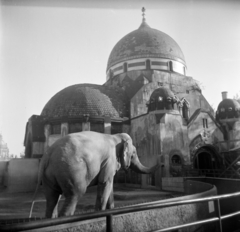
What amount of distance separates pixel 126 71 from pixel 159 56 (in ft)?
13.3

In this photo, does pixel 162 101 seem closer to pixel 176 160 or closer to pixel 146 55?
pixel 176 160

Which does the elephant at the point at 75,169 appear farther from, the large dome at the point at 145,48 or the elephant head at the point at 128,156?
the large dome at the point at 145,48

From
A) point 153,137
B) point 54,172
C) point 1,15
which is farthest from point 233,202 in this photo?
point 153,137

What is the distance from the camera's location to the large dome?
27.9 m

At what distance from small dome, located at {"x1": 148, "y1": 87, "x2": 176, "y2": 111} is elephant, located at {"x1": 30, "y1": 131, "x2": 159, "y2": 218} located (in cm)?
1510

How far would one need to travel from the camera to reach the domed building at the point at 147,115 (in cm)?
1984

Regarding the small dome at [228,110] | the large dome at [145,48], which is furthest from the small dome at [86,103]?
the small dome at [228,110]

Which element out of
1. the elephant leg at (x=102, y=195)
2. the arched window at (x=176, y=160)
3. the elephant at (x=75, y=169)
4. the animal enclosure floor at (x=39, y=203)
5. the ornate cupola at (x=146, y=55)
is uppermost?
→ the ornate cupola at (x=146, y=55)

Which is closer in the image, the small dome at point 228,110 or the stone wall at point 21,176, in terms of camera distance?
the stone wall at point 21,176

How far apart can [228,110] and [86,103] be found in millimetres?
14016

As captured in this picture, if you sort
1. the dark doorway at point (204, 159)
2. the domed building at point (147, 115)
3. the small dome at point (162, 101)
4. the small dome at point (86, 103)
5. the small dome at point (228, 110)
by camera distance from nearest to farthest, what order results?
the domed building at point (147, 115)
the small dome at point (162, 101)
the small dome at point (86, 103)
the dark doorway at point (204, 159)
the small dome at point (228, 110)

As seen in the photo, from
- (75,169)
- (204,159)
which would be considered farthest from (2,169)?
(204,159)

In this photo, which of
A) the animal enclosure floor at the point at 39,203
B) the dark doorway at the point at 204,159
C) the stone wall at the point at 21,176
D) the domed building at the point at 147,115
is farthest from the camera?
the dark doorway at the point at 204,159

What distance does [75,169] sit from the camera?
15.4 ft
